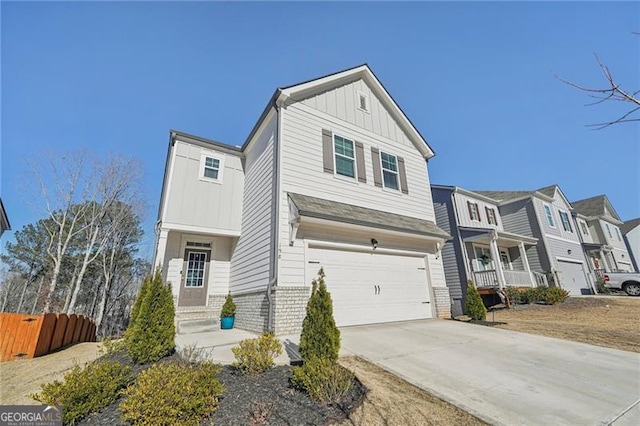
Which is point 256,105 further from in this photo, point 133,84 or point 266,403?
point 266,403

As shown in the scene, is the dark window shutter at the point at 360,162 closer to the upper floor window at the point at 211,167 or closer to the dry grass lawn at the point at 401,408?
the upper floor window at the point at 211,167

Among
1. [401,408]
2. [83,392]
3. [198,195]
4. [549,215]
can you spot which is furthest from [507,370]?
[549,215]

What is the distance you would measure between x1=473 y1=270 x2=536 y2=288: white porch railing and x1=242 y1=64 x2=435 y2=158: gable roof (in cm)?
773

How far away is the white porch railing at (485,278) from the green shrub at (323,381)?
14.0 meters

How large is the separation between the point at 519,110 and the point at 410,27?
7046 mm

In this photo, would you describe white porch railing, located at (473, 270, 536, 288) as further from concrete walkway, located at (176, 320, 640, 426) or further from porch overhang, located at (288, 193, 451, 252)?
concrete walkway, located at (176, 320, 640, 426)

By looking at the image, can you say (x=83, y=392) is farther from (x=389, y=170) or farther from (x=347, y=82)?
(x=347, y=82)

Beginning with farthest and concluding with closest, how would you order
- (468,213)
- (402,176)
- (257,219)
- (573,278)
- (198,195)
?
(573,278), (468,213), (402,176), (198,195), (257,219)

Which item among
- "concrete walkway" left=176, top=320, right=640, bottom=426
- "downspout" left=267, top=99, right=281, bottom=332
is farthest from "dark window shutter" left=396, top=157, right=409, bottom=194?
"concrete walkway" left=176, top=320, right=640, bottom=426

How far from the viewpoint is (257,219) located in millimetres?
8969

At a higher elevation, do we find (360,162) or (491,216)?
(491,216)

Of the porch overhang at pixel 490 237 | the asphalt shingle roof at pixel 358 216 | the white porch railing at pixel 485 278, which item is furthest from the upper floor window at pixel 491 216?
the asphalt shingle roof at pixel 358 216

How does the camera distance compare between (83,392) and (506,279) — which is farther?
(506,279)

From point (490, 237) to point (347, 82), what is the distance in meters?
11.4
